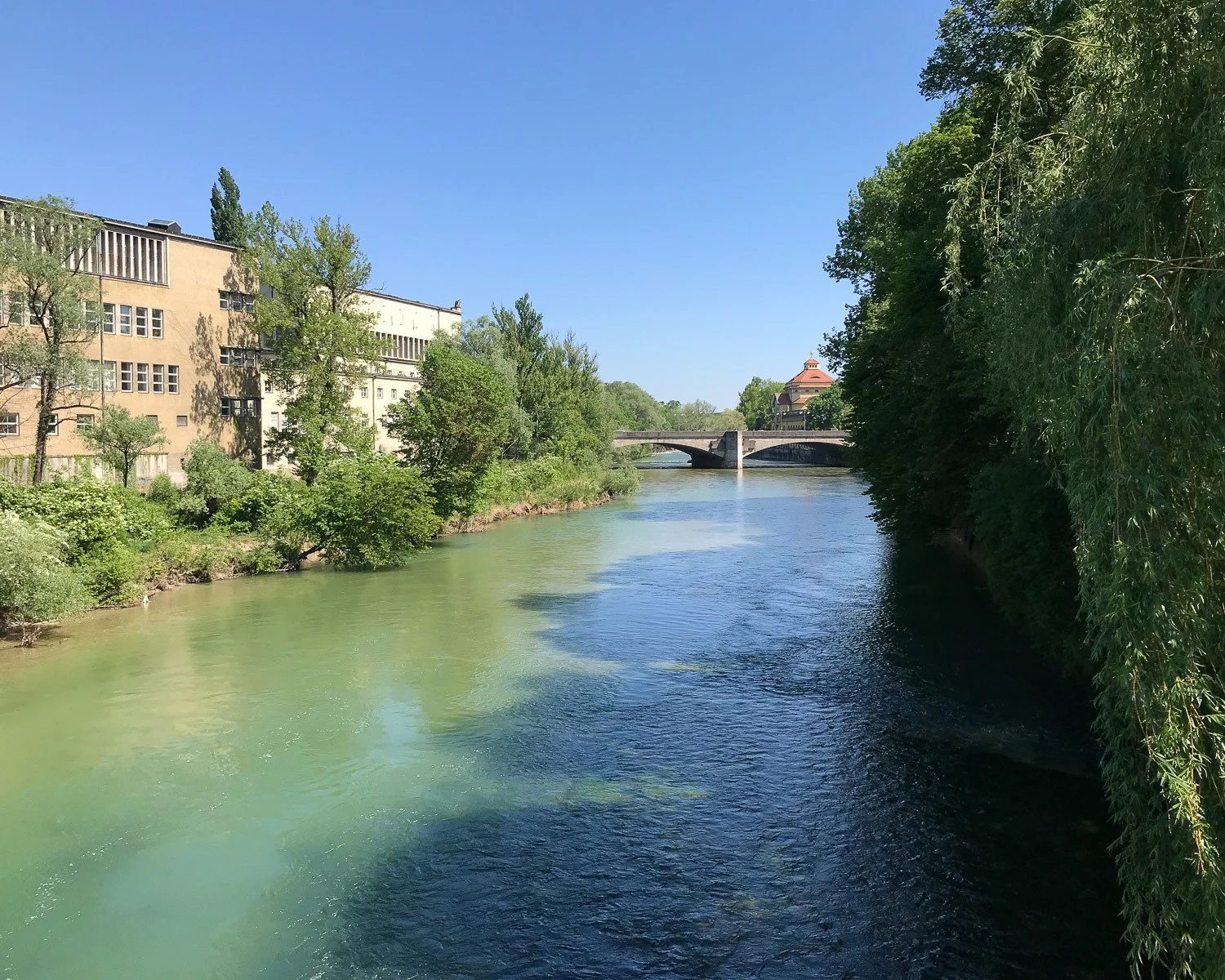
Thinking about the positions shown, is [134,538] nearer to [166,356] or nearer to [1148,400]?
[166,356]

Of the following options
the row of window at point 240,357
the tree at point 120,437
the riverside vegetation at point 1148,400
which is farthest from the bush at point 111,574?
the riverside vegetation at point 1148,400

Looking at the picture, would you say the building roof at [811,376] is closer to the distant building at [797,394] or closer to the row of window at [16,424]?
the distant building at [797,394]

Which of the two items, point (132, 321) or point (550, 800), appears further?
point (132, 321)

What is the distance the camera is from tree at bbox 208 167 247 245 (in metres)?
58.7

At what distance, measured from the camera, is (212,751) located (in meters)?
14.1

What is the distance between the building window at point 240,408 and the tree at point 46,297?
408 inches

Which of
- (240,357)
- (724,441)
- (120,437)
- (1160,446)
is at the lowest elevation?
(1160,446)

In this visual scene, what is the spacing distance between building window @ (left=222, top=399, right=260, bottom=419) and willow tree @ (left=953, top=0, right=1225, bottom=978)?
141 ft

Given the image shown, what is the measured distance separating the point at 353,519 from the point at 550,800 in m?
21.2

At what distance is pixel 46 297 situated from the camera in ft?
99.3

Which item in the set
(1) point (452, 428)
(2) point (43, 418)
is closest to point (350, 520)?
(1) point (452, 428)

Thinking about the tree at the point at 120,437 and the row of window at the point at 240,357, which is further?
the row of window at the point at 240,357

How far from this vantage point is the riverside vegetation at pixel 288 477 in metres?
23.2

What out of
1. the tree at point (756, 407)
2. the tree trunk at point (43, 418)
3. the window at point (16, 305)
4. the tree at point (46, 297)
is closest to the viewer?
the tree at point (46, 297)
